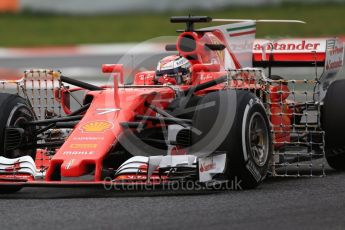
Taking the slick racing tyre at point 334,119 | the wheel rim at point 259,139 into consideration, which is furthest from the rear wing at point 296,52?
the wheel rim at point 259,139

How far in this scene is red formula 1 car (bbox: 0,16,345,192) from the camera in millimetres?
7957

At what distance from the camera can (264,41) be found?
36.6 feet

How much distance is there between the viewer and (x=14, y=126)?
8805 mm

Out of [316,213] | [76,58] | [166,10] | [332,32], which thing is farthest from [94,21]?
[316,213]

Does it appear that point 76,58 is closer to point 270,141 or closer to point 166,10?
point 166,10

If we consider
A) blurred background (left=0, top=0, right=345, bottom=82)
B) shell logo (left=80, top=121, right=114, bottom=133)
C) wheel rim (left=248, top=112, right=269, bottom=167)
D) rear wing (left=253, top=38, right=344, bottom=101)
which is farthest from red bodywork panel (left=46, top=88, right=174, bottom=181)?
blurred background (left=0, top=0, right=345, bottom=82)

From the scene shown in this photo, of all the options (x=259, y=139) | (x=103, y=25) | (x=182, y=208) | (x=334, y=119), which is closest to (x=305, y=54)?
(x=334, y=119)

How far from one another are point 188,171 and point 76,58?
1442 cm

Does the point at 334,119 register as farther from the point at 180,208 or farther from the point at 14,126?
the point at 14,126

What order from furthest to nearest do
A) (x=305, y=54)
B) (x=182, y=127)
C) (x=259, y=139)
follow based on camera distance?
(x=305, y=54), (x=259, y=139), (x=182, y=127)

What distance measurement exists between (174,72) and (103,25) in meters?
16.9

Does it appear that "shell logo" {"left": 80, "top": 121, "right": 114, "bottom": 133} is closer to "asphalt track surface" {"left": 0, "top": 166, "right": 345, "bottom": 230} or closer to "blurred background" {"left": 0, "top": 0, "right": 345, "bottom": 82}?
"asphalt track surface" {"left": 0, "top": 166, "right": 345, "bottom": 230}

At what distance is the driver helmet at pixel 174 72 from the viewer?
371 inches

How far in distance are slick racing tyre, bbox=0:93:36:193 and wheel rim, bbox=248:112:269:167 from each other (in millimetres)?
2137
